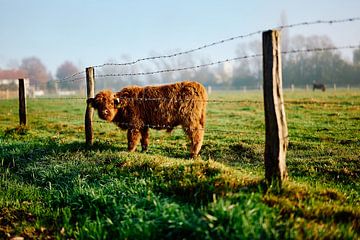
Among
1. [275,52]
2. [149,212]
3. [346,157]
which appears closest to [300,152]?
[346,157]

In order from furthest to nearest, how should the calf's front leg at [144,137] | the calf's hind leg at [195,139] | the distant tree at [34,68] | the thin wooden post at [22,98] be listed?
the distant tree at [34,68] < the thin wooden post at [22,98] < the calf's front leg at [144,137] < the calf's hind leg at [195,139]

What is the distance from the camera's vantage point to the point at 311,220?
388cm

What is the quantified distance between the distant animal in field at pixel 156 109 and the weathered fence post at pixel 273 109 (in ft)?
13.2

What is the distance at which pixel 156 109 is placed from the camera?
30.5 feet

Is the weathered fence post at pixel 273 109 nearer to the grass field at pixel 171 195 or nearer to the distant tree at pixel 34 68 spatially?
the grass field at pixel 171 195

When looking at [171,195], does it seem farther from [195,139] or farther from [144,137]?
[144,137]

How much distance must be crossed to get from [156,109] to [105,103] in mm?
1360

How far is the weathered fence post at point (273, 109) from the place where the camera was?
4734 millimetres

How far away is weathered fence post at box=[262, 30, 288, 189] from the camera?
4.73 meters

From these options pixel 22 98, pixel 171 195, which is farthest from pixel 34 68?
pixel 171 195

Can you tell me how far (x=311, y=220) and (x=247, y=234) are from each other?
919 millimetres

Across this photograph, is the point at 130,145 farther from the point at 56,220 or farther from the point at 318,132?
the point at 318,132

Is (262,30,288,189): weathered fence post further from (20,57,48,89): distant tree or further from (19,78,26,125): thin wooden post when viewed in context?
(20,57,48,89): distant tree

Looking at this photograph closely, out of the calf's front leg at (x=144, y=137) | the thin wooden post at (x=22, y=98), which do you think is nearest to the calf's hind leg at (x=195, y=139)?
the calf's front leg at (x=144, y=137)
